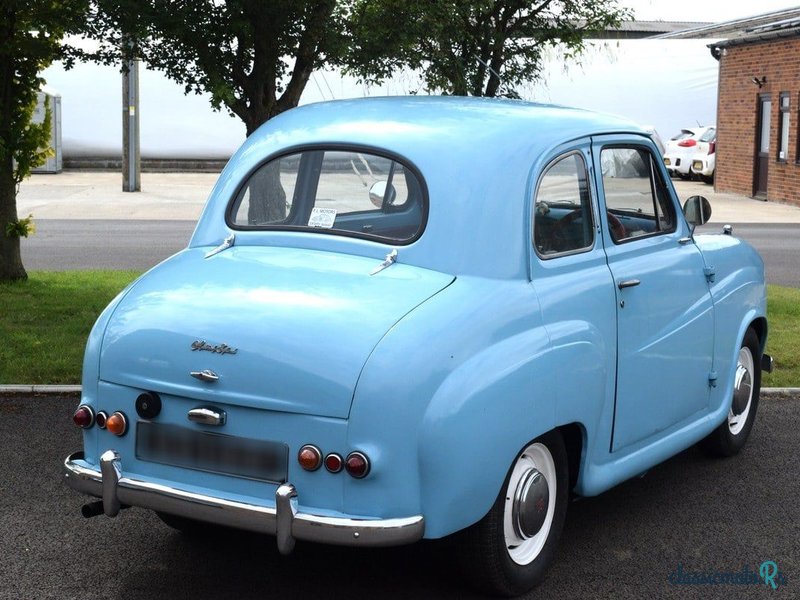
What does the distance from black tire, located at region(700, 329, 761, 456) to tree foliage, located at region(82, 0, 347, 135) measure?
12.9ft

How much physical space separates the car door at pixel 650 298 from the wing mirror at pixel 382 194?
930 mm

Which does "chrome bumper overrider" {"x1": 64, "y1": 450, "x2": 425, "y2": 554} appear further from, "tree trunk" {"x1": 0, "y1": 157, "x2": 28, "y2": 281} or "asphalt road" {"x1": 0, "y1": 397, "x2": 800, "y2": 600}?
"tree trunk" {"x1": 0, "y1": 157, "x2": 28, "y2": 281}

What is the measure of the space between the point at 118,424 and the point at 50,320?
598cm

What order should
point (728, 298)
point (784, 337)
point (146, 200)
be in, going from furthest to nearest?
point (146, 200)
point (784, 337)
point (728, 298)

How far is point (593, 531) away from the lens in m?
5.43

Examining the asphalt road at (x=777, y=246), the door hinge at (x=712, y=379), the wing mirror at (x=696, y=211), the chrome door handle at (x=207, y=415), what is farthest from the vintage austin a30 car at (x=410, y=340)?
the asphalt road at (x=777, y=246)

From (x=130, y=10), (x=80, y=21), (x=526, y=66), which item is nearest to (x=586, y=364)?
(x=130, y=10)

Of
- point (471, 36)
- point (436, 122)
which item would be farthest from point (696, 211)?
point (471, 36)

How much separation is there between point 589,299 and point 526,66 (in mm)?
6849

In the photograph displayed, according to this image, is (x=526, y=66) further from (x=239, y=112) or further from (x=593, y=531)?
(x=593, y=531)

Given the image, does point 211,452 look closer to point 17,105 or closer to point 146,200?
point 17,105

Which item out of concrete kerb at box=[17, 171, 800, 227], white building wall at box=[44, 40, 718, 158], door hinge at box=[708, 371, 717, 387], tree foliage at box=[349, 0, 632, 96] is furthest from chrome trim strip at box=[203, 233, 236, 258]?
white building wall at box=[44, 40, 718, 158]

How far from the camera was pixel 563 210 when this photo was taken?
5.07 meters

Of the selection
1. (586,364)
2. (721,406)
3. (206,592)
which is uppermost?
(586,364)
